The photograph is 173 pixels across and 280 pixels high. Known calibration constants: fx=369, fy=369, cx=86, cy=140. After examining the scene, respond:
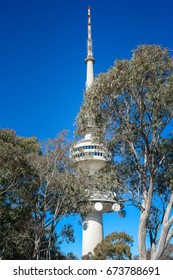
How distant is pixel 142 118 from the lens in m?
18.5

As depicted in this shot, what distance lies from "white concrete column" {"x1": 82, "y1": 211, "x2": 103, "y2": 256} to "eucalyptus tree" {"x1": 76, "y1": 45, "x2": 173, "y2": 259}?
39.5 meters

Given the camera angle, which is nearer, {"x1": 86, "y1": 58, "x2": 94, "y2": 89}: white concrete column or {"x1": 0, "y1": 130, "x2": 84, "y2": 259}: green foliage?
{"x1": 0, "y1": 130, "x2": 84, "y2": 259}: green foliage

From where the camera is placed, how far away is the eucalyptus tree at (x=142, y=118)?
1789cm

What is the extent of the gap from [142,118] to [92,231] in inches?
1720

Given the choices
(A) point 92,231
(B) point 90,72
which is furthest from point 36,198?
(B) point 90,72

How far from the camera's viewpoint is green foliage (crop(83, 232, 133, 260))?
1702 inches

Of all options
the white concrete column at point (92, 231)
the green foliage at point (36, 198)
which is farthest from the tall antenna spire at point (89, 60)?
the green foliage at point (36, 198)

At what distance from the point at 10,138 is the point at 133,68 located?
12668 millimetres

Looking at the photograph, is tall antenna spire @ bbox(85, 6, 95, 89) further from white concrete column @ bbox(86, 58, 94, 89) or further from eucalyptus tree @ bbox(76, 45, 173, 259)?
eucalyptus tree @ bbox(76, 45, 173, 259)

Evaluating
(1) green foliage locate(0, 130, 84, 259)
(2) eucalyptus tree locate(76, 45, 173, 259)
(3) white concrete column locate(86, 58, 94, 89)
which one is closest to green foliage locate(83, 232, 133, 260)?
(1) green foliage locate(0, 130, 84, 259)

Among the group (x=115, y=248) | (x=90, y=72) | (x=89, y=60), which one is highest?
(x=89, y=60)

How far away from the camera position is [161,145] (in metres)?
19.3

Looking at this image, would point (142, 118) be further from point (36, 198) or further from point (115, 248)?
point (115, 248)

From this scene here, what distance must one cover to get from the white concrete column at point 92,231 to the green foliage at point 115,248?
36.5 feet
